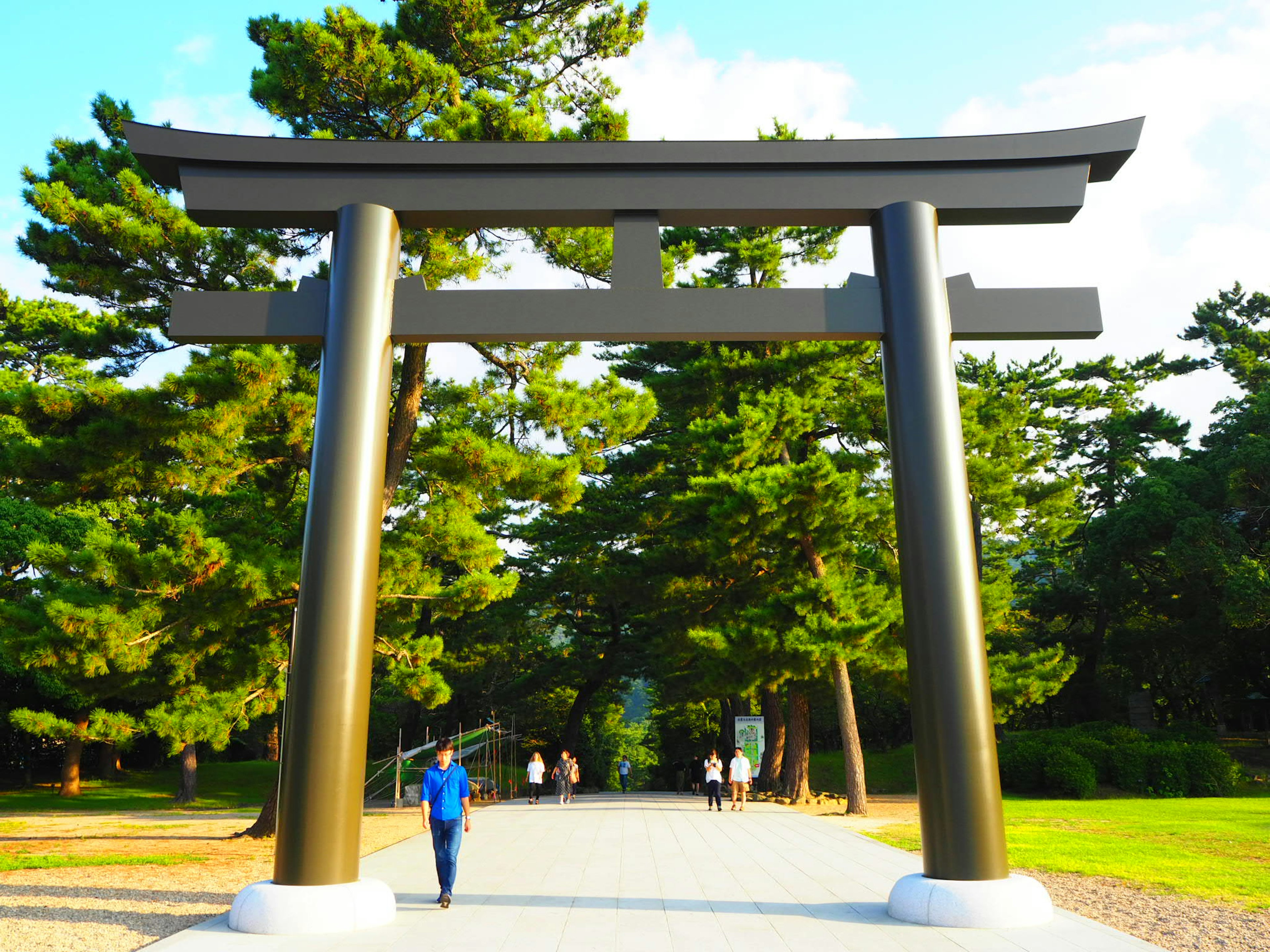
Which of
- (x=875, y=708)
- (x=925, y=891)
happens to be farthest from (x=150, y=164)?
(x=875, y=708)

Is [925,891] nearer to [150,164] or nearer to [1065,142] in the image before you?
[1065,142]

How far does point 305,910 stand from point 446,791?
173 centimetres

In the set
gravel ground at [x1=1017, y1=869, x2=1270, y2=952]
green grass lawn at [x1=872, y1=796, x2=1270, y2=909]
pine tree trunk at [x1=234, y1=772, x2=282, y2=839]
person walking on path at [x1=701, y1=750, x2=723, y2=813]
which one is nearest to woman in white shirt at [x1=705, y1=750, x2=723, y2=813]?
person walking on path at [x1=701, y1=750, x2=723, y2=813]

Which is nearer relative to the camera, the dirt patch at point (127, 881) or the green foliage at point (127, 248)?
the dirt patch at point (127, 881)

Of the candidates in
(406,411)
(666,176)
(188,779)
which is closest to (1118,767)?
(406,411)

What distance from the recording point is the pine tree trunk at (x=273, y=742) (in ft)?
114

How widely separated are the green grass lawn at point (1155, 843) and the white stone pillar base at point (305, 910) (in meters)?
7.71

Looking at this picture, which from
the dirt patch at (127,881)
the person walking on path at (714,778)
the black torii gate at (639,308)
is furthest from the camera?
the person walking on path at (714,778)

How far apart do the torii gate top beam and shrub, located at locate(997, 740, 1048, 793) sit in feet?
70.4

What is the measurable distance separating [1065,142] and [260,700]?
1469 cm

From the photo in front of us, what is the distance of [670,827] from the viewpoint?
49.8 feet

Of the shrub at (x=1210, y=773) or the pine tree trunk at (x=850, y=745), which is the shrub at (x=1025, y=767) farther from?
the pine tree trunk at (x=850, y=745)

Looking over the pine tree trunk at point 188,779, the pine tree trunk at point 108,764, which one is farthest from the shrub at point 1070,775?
the pine tree trunk at point 108,764

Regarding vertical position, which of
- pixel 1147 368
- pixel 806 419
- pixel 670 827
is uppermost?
Result: pixel 1147 368
